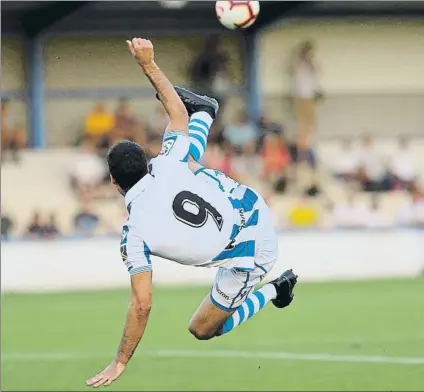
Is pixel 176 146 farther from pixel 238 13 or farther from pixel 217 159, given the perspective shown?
pixel 217 159

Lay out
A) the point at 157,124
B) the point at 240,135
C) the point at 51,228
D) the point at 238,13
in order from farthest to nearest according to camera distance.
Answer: the point at 157,124 < the point at 240,135 < the point at 51,228 < the point at 238,13

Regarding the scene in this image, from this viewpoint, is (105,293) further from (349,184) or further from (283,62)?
(283,62)

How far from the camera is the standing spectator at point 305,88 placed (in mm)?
24344

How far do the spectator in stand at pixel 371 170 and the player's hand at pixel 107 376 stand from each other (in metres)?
14.6

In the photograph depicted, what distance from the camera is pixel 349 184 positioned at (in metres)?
22.1

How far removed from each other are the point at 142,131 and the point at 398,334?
10064mm

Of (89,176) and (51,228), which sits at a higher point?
(89,176)

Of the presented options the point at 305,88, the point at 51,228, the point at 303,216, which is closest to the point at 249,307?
the point at 51,228

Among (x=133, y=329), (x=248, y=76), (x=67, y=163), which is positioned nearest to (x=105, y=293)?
(x=67, y=163)

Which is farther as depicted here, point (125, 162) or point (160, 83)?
point (160, 83)

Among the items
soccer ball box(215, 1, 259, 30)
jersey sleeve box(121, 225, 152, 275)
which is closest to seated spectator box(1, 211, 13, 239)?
soccer ball box(215, 1, 259, 30)

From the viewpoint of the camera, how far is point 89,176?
21203 millimetres

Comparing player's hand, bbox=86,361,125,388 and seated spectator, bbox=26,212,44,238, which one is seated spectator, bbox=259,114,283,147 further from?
player's hand, bbox=86,361,125,388

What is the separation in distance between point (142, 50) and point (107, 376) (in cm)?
204
